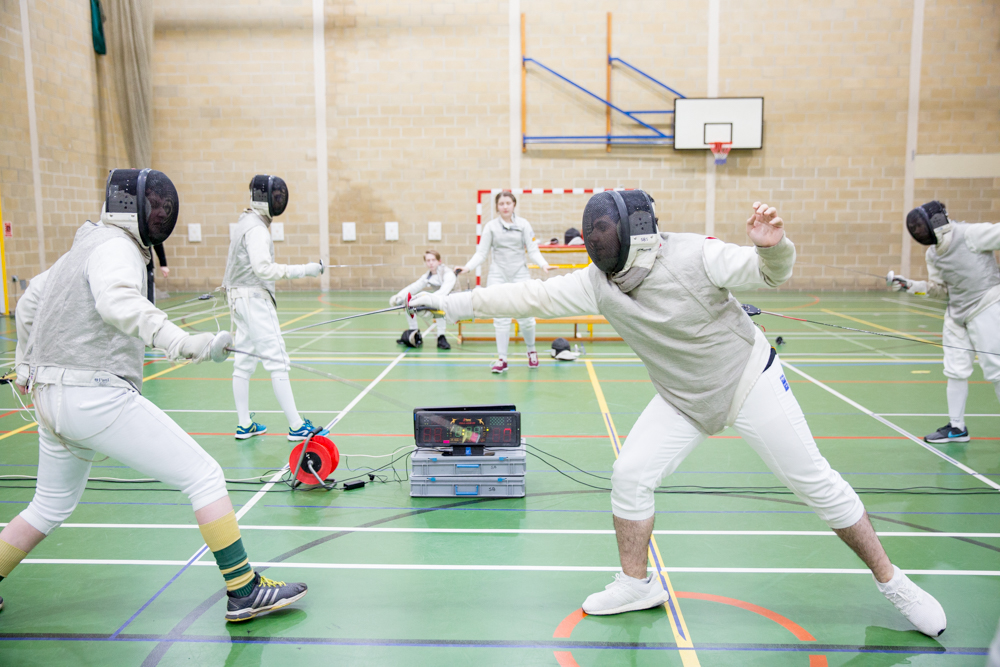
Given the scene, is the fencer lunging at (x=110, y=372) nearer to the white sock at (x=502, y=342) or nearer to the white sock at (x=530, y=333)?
the white sock at (x=502, y=342)

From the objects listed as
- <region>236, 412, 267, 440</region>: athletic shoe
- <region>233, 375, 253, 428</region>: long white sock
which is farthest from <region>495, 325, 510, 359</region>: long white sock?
<region>233, 375, 253, 428</region>: long white sock

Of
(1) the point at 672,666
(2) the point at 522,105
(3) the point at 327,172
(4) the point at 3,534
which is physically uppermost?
(2) the point at 522,105

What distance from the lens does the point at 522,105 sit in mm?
14102

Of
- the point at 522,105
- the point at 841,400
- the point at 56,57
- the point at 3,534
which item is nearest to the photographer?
the point at 3,534

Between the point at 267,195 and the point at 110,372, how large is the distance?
2.59 metres

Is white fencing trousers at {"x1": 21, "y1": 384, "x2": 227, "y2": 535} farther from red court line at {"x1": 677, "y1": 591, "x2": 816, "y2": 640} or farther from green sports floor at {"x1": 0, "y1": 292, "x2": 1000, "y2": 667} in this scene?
red court line at {"x1": 677, "y1": 591, "x2": 816, "y2": 640}

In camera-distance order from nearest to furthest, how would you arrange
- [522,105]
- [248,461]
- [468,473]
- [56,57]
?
[468,473], [248,461], [56,57], [522,105]

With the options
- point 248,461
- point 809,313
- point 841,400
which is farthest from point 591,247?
point 809,313

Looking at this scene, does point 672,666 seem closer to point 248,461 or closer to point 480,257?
point 248,461

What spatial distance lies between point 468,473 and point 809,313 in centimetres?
910

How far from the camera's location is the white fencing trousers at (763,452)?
2.58 meters

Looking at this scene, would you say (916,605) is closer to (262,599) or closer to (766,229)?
(766,229)

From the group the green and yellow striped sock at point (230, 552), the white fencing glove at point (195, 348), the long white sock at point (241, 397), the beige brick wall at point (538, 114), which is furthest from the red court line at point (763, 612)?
the beige brick wall at point (538, 114)

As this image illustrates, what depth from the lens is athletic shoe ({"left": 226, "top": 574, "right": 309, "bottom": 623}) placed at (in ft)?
9.21
